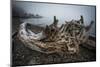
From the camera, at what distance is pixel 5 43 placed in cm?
196

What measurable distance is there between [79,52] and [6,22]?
3.87 ft

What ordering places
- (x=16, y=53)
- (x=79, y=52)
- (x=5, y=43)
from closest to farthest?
(x=5, y=43) → (x=16, y=53) → (x=79, y=52)

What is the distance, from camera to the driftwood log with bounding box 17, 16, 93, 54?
7.41 ft

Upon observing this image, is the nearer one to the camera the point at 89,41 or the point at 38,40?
the point at 38,40

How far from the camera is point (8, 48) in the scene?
197 centimetres

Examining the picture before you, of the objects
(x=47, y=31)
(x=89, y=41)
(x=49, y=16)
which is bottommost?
(x=89, y=41)

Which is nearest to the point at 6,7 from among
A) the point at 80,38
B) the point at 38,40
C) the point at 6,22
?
the point at 6,22

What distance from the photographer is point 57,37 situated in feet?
7.84

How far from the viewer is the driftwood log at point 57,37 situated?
226cm

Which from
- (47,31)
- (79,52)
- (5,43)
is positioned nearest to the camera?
(5,43)

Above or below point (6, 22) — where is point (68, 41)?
below

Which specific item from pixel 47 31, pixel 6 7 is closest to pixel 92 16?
pixel 47 31

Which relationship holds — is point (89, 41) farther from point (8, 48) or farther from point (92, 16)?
point (8, 48)

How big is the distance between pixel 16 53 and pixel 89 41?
3.69 ft
